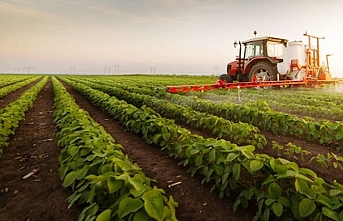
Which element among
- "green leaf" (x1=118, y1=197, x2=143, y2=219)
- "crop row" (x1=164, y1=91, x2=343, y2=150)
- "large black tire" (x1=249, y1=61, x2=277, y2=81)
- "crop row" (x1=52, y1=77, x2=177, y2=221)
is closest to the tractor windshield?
"large black tire" (x1=249, y1=61, x2=277, y2=81)

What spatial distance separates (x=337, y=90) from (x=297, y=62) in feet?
9.66

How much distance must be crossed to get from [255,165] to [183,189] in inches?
44.3

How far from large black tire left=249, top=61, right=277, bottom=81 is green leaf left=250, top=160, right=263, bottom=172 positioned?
9.94m

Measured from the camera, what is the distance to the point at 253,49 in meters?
12.8

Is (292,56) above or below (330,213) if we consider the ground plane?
above

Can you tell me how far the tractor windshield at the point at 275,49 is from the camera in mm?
12398

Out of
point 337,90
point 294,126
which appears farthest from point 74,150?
point 337,90

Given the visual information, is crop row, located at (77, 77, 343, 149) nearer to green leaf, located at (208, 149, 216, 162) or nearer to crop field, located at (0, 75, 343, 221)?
crop field, located at (0, 75, 343, 221)

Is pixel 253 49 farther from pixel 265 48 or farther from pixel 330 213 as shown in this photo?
pixel 330 213

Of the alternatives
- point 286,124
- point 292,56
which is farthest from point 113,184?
point 292,56

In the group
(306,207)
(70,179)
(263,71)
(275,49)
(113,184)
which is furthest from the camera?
(263,71)

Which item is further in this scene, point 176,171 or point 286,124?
point 286,124

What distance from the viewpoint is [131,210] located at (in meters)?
1.69

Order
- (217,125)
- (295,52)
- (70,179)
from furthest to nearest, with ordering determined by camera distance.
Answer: (295,52), (217,125), (70,179)
